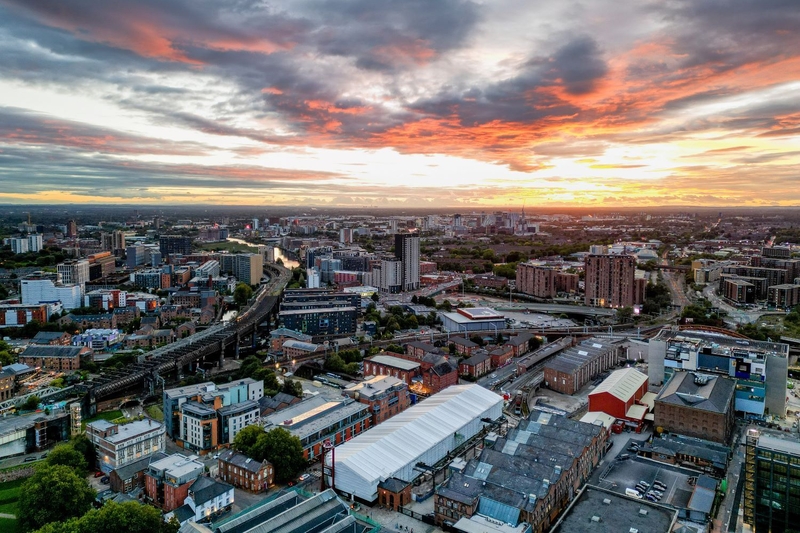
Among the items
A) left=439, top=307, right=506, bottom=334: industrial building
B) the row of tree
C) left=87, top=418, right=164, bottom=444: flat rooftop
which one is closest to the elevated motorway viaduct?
left=87, top=418, right=164, bottom=444: flat rooftop

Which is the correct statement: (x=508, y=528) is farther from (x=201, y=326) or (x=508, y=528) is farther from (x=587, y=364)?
(x=201, y=326)

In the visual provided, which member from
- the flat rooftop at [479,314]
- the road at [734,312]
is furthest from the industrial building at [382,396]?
the road at [734,312]

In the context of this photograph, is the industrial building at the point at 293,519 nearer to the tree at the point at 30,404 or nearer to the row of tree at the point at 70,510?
the row of tree at the point at 70,510

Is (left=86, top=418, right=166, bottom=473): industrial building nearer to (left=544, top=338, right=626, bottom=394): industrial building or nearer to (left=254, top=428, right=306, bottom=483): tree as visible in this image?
(left=254, top=428, right=306, bottom=483): tree

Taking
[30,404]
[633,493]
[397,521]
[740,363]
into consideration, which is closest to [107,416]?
[30,404]

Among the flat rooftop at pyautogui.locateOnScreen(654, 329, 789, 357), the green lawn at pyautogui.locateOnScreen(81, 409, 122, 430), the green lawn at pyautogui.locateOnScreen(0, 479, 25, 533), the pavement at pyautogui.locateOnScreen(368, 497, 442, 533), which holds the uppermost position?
the flat rooftop at pyautogui.locateOnScreen(654, 329, 789, 357)
